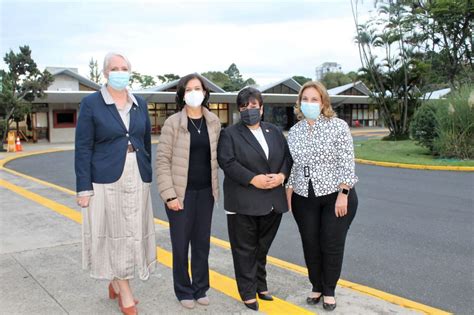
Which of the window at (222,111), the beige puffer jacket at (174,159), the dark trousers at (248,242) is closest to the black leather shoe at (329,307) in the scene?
the dark trousers at (248,242)

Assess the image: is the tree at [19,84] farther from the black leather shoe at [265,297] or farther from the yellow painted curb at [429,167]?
the black leather shoe at [265,297]

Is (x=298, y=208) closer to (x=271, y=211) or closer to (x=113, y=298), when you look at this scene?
(x=271, y=211)

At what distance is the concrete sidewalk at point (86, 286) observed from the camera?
142 inches

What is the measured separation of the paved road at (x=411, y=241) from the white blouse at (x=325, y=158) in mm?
1339

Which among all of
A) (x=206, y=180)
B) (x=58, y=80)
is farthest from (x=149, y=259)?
(x=58, y=80)

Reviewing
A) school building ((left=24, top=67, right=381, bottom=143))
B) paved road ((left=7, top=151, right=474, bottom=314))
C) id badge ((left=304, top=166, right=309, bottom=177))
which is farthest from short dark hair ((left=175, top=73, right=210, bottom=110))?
school building ((left=24, top=67, right=381, bottom=143))

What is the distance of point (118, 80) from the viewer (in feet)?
11.3

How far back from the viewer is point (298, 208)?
3.71 m

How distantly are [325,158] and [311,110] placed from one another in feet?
1.34

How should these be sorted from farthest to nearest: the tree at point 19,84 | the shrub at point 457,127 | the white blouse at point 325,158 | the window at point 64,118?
1. the window at point 64,118
2. the tree at point 19,84
3. the shrub at point 457,127
4. the white blouse at point 325,158

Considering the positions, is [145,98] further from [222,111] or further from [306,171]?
[306,171]

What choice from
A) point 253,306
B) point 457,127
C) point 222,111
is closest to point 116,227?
point 253,306

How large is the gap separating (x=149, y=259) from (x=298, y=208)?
1273 millimetres

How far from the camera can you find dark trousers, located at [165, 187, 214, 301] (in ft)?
12.0
